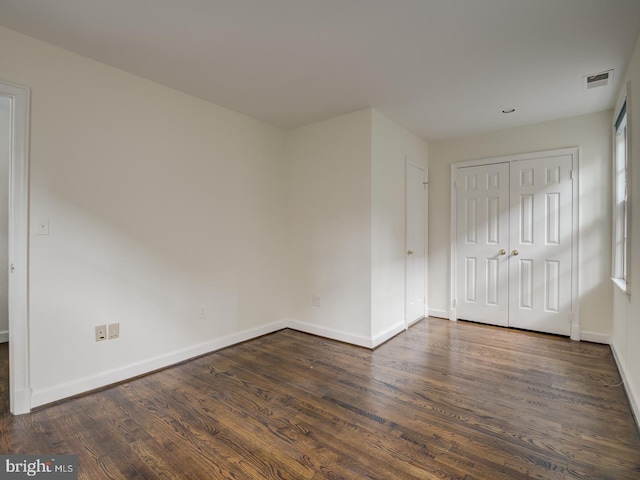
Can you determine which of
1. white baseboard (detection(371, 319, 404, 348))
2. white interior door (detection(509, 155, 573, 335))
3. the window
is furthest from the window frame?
white baseboard (detection(371, 319, 404, 348))

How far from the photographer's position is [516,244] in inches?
152

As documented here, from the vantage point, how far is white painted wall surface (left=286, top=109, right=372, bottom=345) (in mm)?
3361

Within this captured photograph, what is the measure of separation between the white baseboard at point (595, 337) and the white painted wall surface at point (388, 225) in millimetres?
1866

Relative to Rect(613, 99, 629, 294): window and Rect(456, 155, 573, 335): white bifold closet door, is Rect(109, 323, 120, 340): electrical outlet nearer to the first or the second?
Rect(456, 155, 573, 335): white bifold closet door

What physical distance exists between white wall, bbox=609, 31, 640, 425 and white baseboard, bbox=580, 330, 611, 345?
883 mm

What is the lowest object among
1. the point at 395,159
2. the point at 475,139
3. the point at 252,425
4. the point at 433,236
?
the point at 252,425

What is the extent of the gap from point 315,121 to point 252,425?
9.97 ft

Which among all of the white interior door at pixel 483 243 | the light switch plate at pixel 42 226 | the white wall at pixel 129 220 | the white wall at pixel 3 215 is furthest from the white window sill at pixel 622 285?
the white wall at pixel 3 215

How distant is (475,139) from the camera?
4.16 meters

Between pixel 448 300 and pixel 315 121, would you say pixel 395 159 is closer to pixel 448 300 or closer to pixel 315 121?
pixel 315 121

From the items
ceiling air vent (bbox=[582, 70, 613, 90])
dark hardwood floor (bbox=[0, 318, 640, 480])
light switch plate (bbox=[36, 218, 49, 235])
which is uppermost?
ceiling air vent (bbox=[582, 70, 613, 90])

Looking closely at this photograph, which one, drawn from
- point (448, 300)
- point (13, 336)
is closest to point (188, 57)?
point (13, 336)

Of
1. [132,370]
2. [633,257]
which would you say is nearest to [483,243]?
[633,257]

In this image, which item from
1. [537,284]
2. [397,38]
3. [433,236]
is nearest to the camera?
[397,38]
